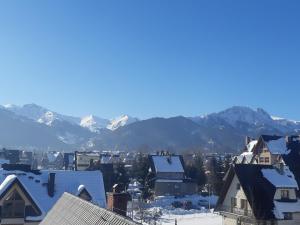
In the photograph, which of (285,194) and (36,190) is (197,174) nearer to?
(285,194)

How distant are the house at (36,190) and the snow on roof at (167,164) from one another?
50527 millimetres

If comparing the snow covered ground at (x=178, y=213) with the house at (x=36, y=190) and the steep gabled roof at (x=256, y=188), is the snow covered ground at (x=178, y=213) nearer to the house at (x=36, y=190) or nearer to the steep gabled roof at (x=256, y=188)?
the house at (x=36, y=190)

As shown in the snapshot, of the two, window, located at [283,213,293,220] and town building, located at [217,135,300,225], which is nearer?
town building, located at [217,135,300,225]

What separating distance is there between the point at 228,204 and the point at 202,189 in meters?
54.8

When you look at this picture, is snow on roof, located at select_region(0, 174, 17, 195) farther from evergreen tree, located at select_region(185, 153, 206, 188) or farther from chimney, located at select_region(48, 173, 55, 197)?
evergreen tree, located at select_region(185, 153, 206, 188)

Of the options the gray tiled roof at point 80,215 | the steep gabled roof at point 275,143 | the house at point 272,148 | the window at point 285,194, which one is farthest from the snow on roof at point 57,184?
the steep gabled roof at point 275,143

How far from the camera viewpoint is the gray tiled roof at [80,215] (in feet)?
56.7

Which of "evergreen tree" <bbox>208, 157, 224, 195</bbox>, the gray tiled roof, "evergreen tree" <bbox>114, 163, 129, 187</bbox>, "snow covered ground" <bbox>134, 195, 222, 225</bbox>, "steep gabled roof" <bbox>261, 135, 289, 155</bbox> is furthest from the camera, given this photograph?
"evergreen tree" <bbox>208, 157, 224, 195</bbox>

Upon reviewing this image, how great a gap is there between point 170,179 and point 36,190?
56.4 meters

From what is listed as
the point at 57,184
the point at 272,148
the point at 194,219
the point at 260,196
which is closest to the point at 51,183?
Result: the point at 57,184

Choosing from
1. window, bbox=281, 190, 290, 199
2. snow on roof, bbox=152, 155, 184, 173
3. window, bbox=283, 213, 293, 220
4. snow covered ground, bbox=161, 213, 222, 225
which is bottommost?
snow covered ground, bbox=161, 213, 222, 225

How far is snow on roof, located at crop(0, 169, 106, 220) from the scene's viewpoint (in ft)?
140

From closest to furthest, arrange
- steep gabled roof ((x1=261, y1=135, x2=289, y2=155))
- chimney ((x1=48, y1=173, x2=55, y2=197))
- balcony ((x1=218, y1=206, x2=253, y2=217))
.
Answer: chimney ((x1=48, y1=173, x2=55, y2=197))
balcony ((x1=218, y1=206, x2=253, y2=217))
steep gabled roof ((x1=261, y1=135, x2=289, y2=155))

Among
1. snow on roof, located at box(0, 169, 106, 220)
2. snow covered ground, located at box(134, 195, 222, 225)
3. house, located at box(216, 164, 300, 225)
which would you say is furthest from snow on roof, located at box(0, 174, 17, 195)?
house, located at box(216, 164, 300, 225)
